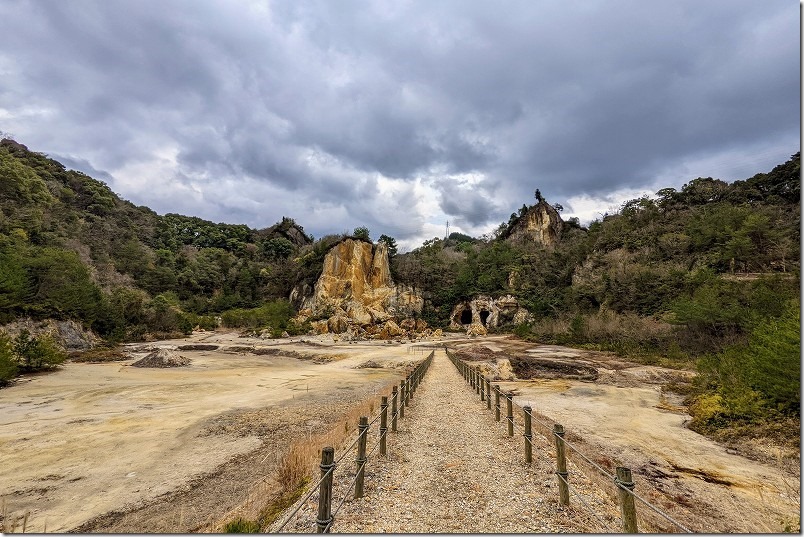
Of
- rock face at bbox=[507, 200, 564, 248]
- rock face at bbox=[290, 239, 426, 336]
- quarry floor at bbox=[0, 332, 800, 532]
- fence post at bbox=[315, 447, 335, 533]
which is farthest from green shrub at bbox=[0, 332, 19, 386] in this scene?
rock face at bbox=[507, 200, 564, 248]

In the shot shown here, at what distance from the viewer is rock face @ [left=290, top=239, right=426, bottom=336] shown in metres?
45.3

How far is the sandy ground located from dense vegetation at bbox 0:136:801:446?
14.6 ft

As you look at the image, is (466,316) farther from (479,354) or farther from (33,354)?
(33,354)

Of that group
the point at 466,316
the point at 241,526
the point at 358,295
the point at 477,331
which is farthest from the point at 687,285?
the point at 241,526

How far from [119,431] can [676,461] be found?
38.8 ft

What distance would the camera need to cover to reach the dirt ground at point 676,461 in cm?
468

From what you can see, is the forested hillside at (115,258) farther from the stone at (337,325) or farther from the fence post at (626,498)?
the fence post at (626,498)

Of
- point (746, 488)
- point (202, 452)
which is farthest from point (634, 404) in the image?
point (202, 452)

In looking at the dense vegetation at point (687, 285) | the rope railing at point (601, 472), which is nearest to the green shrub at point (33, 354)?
the rope railing at point (601, 472)

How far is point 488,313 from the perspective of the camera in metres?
48.7

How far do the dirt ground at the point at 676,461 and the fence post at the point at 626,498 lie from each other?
1887mm

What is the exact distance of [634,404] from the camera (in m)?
11.4

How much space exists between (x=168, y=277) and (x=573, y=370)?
190 feet

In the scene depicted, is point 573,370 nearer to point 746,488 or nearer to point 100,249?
point 746,488
